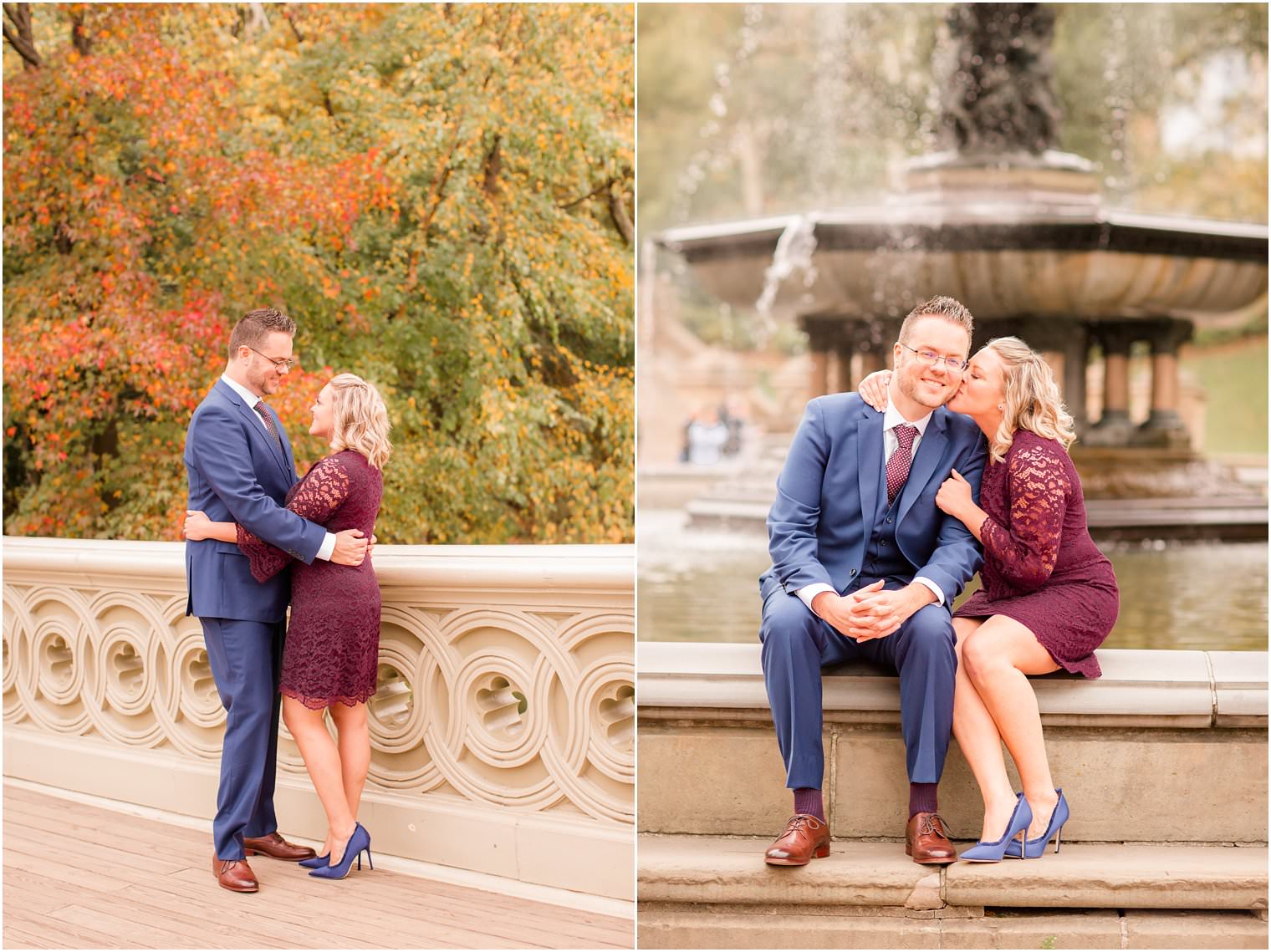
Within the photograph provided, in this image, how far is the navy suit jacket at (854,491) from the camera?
3533mm

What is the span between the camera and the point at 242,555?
4027mm

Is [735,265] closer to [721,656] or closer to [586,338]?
[586,338]

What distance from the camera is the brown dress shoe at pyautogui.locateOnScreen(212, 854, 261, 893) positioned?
389 centimetres

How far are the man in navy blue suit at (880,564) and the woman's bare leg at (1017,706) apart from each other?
0.11m

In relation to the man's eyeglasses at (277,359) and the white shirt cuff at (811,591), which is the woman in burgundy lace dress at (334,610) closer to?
the man's eyeglasses at (277,359)

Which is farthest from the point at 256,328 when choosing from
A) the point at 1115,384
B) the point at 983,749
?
the point at 1115,384

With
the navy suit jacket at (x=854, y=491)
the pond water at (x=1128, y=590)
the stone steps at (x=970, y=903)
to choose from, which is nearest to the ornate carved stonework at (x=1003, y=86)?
the pond water at (x=1128, y=590)

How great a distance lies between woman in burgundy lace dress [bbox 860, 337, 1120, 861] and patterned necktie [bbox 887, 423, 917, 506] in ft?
0.40

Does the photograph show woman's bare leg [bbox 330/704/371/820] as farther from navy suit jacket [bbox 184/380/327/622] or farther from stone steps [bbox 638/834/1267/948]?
stone steps [bbox 638/834/1267/948]

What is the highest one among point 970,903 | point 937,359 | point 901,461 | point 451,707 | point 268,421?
point 937,359

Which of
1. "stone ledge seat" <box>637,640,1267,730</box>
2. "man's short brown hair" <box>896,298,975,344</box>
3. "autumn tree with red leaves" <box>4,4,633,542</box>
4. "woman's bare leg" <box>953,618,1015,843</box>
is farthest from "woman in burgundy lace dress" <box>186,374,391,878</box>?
"autumn tree with red leaves" <box>4,4,633,542</box>

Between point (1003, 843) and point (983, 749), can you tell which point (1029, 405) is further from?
point (1003, 843)

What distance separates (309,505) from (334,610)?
0.35 metres

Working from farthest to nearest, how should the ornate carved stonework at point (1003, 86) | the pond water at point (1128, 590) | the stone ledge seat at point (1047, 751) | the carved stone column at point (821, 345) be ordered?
the carved stone column at point (821, 345), the ornate carved stonework at point (1003, 86), the pond water at point (1128, 590), the stone ledge seat at point (1047, 751)
